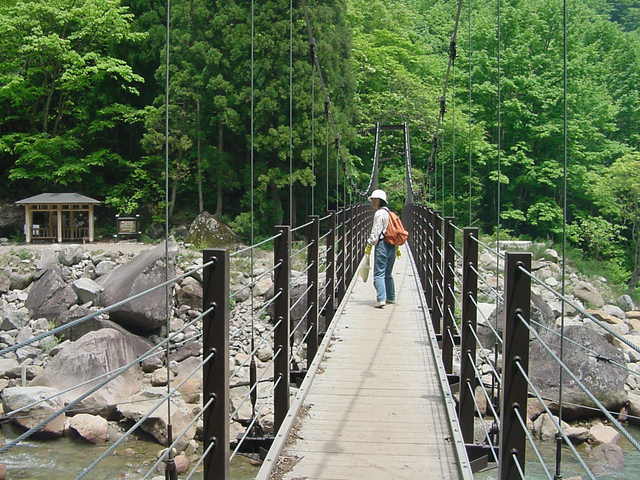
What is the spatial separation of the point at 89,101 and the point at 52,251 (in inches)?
230

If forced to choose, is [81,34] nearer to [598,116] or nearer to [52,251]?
[52,251]

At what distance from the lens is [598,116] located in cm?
2027

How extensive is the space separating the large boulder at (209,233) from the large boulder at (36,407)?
9913mm

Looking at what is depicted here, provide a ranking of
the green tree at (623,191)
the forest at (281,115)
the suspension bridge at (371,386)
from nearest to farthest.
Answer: the suspension bridge at (371,386) → the forest at (281,115) → the green tree at (623,191)

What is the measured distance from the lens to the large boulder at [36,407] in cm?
625

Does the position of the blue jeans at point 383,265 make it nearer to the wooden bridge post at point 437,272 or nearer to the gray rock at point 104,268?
the wooden bridge post at point 437,272

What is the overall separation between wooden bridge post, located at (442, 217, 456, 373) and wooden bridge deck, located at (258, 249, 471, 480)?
0.26 ft

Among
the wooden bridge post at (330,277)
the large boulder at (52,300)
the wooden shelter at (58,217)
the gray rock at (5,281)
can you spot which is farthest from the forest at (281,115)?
the wooden bridge post at (330,277)

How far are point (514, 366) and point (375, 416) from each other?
4.08ft

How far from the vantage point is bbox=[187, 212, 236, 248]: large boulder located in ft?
54.4

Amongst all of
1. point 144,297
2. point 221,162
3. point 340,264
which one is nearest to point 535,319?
point 340,264

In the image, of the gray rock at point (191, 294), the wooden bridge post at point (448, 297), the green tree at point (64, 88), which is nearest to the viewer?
the wooden bridge post at point (448, 297)

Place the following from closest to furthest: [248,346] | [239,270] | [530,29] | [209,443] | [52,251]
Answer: [209,443]
[248,346]
[239,270]
[52,251]
[530,29]

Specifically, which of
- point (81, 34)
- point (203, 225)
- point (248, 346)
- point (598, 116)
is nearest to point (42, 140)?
point (81, 34)
